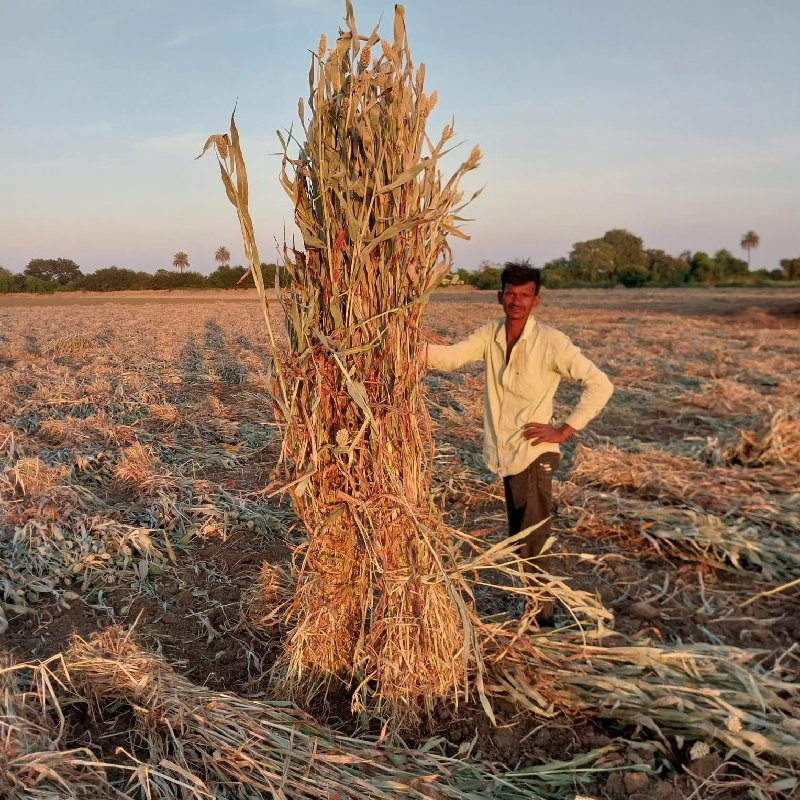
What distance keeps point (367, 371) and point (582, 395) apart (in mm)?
1117

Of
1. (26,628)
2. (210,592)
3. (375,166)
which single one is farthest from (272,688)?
(375,166)

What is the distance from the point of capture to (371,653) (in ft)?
7.55

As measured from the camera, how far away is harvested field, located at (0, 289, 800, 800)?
2061 mm

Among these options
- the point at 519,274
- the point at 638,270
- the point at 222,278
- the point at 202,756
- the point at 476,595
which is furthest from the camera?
the point at 638,270

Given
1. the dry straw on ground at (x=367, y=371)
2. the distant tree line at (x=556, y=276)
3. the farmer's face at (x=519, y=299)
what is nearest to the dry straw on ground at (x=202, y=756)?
the dry straw on ground at (x=367, y=371)

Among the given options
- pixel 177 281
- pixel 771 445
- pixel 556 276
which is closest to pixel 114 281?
pixel 177 281

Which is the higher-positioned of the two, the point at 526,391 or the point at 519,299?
the point at 519,299

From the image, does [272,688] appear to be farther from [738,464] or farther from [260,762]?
[738,464]

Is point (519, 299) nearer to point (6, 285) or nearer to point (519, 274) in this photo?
point (519, 274)

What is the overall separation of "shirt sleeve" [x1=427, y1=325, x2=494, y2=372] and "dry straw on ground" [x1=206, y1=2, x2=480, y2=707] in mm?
442

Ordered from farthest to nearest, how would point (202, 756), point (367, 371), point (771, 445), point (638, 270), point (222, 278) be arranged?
point (638, 270)
point (222, 278)
point (771, 445)
point (367, 371)
point (202, 756)

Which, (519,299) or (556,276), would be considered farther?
(556,276)

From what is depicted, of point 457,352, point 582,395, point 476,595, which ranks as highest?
point 457,352

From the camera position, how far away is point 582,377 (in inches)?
113
